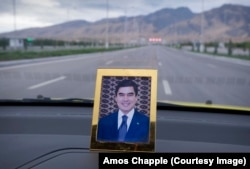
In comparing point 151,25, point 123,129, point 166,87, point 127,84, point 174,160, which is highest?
point 151,25

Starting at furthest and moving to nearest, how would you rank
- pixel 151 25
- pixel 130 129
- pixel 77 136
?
1. pixel 151 25
2. pixel 77 136
3. pixel 130 129

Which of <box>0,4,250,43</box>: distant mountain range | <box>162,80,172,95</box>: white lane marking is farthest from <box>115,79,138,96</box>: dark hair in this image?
<box>162,80,172,95</box>: white lane marking

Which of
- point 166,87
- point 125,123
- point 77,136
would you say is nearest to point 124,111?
point 125,123

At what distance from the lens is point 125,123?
7.09ft

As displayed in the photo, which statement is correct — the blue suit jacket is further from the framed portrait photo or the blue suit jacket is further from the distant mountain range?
the distant mountain range

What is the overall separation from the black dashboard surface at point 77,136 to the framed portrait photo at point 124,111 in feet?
0.77

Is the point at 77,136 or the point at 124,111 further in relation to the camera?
the point at 77,136

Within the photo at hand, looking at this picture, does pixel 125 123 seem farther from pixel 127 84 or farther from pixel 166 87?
pixel 166 87

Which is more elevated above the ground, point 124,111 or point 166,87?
point 124,111

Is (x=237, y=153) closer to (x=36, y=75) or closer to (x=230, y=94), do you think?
(x=230, y=94)

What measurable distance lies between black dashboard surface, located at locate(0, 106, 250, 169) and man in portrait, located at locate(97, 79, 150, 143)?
24cm

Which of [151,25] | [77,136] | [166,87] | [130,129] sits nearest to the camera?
[130,129]

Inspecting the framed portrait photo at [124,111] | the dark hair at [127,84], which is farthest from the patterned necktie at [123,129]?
the dark hair at [127,84]

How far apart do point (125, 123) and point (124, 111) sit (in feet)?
0.21
